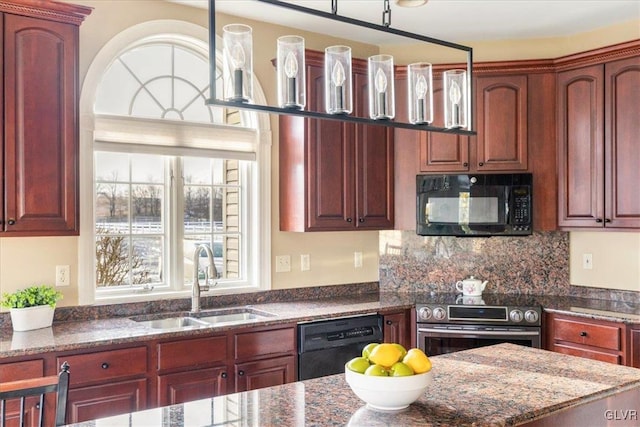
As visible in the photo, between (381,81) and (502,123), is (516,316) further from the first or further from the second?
(381,81)

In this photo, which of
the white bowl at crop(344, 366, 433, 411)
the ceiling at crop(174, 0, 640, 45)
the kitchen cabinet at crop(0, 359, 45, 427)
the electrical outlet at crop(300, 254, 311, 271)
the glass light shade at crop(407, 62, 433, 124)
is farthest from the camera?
the electrical outlet at crop(300, 254, 311, 271)

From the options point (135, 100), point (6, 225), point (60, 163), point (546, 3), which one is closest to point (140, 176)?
point (135, 100)

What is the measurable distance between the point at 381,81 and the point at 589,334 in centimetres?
231

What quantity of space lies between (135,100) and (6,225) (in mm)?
1169

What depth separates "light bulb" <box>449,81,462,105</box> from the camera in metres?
2.17

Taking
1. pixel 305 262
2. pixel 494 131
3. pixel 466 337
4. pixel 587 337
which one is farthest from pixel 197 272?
pixel 587 337

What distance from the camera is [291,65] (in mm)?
1826

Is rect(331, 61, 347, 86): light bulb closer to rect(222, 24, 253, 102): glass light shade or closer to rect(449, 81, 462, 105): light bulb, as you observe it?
rect(222, 24, 253, 102): glass light shade

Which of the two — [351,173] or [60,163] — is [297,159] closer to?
A: [351,173]

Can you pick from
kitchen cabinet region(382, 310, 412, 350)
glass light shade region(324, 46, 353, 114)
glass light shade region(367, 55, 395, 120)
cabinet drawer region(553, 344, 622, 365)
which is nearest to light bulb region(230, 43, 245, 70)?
glass light shade region(324, 46, 353, 114)

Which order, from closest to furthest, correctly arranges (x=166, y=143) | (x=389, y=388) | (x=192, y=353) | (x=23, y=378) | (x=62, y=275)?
1. (x=389, y=388)
2. (x=23, y=378)
3. (x=192, y=353)
4. (x=62, y=275)
5. (x=166, y=143)

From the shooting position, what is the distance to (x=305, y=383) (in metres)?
2.06

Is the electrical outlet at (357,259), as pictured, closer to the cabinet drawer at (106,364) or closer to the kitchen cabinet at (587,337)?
the kitchen cabinet at (587,337)

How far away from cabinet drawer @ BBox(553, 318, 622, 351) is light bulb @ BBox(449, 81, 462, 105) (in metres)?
1.94
